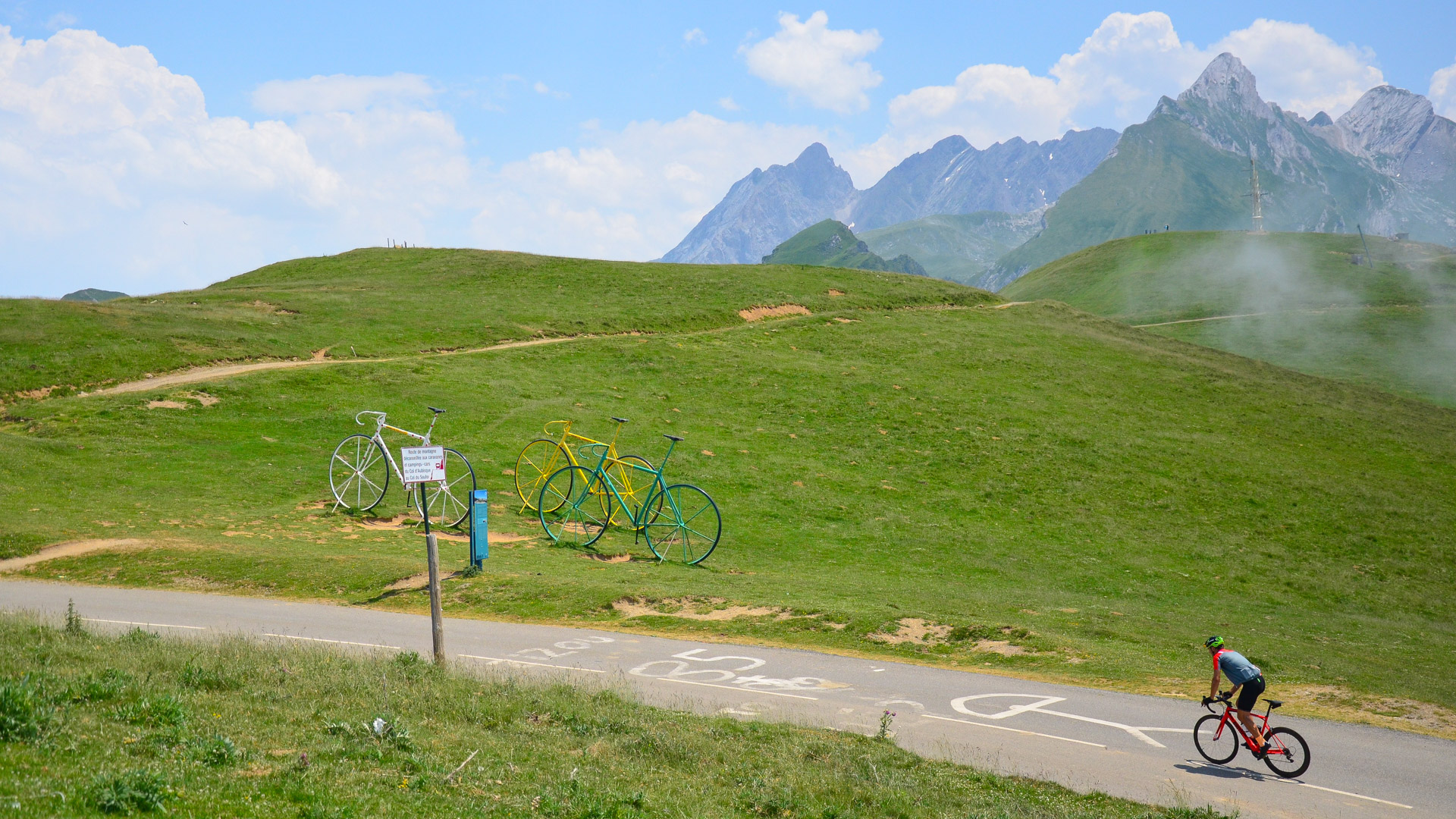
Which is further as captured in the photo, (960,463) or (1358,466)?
(1358,466)

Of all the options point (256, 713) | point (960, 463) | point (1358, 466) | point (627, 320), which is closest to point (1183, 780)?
point (256, 713)

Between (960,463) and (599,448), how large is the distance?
55.2 feet

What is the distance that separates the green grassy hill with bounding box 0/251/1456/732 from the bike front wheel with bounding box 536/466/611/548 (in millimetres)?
1145

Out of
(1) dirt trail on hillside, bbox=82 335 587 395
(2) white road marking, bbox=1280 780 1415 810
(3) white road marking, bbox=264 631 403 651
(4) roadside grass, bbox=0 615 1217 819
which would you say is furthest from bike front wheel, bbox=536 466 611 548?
(2) white road marking, bbox=1280 780 1415 810

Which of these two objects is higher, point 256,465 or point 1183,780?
point 256,465

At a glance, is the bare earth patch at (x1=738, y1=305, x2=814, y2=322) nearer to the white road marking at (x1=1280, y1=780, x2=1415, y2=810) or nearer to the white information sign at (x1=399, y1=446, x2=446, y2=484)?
the white information sign at (x1=399, y1=446, x2=446, y2=484)

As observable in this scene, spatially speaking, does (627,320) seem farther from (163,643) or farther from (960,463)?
(163,643)

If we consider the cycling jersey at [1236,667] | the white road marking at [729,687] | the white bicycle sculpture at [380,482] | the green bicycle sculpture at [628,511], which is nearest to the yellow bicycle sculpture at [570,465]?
the green bicycle sculpture at [628,511]

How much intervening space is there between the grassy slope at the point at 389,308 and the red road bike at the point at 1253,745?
43.0m

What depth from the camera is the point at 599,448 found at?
112ft

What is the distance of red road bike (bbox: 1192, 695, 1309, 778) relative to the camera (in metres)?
11.4

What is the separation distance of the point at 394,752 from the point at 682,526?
1745 cm

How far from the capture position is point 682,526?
26172 mm

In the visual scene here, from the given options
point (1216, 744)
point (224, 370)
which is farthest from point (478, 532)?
point (224, 370)
